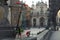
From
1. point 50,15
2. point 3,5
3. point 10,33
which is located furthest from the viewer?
point 50,15

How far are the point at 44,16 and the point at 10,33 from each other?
90954 mm

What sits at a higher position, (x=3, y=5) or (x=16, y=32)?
(x=3, y=5)

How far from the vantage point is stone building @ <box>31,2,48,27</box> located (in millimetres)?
104125

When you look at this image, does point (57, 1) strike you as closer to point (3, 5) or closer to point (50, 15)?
point (50, 15)

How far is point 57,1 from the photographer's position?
57125mm

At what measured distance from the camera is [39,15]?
104500 millimetres

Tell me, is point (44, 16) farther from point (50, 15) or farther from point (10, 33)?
point (10, 33)

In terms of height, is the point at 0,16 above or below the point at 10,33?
above

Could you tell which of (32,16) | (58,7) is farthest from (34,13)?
(58,7)

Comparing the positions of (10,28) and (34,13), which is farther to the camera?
(34,13)

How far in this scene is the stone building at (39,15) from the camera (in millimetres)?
104125

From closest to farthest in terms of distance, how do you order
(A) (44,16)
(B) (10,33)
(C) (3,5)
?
(B) (10,33)
(C) (3,5)
(A) (44,16)

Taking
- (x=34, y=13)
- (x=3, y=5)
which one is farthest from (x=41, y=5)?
(x=3, y=5)

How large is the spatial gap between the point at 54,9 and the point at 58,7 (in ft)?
4.57
